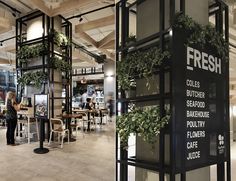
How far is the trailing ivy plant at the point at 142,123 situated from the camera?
2408 mm

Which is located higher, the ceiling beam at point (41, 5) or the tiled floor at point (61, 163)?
the ceiling beam at point (41, 5)

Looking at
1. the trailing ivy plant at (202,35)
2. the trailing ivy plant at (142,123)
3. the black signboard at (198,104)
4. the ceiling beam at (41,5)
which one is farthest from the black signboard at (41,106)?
the trailing ivy plant at (202,35)

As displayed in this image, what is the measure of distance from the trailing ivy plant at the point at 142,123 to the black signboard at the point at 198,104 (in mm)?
188

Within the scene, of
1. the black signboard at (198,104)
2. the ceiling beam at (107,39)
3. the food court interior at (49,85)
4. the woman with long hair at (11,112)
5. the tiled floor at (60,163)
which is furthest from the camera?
the ceiling beam at (107,39)

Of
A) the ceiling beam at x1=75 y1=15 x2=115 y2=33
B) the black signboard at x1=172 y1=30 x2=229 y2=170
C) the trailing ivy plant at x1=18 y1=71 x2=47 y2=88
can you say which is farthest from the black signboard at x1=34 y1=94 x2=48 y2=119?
the black signboard at x1=172 y1=30 x2=229 y2=170

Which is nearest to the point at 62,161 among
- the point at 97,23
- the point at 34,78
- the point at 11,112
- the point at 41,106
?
the point at 41,106

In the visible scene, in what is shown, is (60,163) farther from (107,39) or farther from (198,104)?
(107,39)

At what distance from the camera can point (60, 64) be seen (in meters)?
7.16

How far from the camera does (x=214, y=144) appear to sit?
9.11 ft

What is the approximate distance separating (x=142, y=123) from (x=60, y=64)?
5.18 meters

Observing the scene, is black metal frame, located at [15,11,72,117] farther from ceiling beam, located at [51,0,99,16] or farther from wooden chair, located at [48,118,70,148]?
ceiling beam, located at [51,0,99,16]

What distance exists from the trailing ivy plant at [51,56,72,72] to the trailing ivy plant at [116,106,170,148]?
4.69 m

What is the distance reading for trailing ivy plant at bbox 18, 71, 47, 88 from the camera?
6965 millimetres

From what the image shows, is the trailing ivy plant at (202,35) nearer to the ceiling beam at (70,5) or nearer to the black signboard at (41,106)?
the ceiling beam at (70,5)
